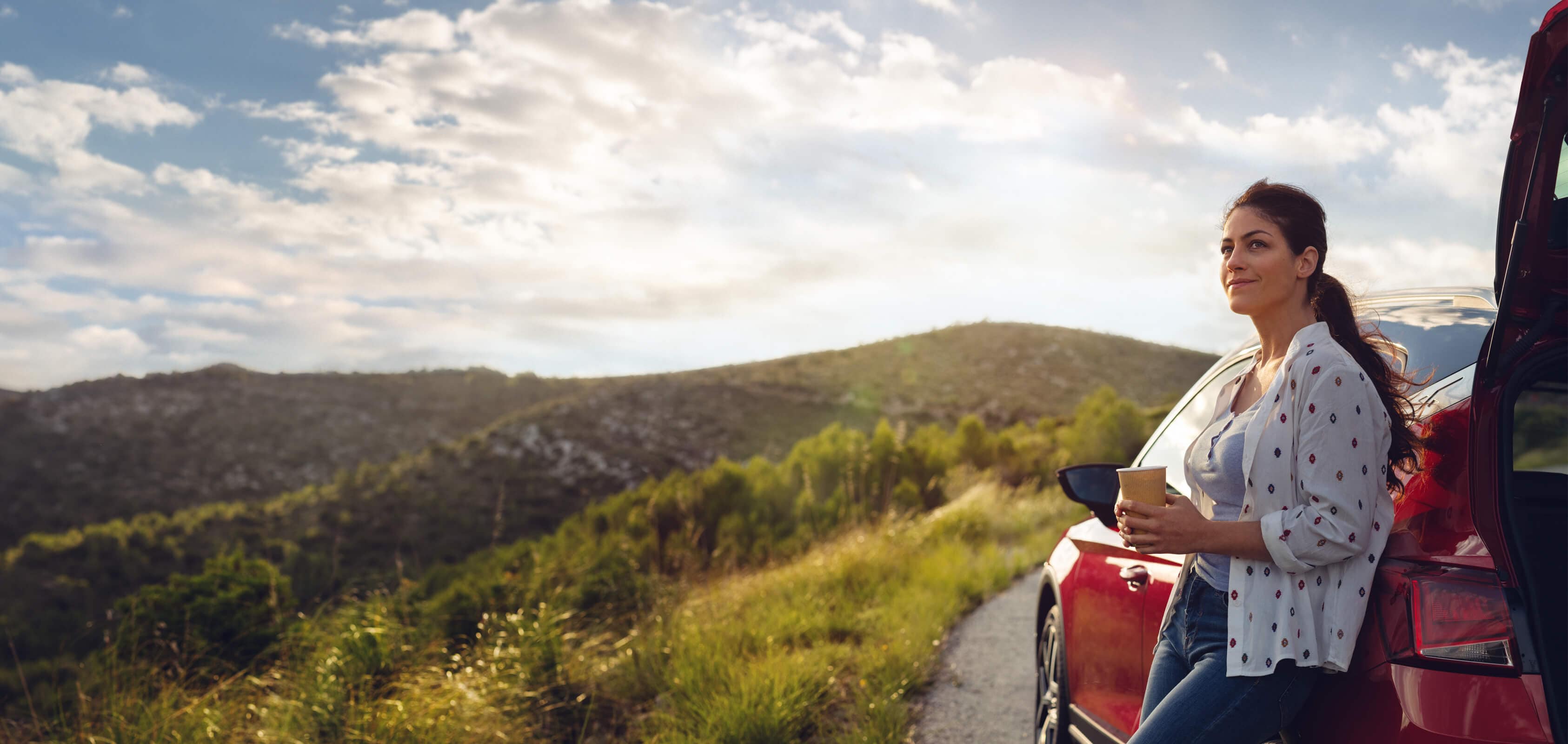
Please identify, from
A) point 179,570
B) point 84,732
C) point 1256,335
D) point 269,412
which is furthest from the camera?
point 269,412

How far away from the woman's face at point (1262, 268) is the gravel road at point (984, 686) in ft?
7.28

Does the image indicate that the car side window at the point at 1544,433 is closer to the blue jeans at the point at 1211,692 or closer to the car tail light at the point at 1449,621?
the car tail light at the point at 1449,621

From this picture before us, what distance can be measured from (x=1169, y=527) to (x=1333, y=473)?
0.30 m

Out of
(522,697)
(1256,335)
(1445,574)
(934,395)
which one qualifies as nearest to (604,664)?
(522,697)

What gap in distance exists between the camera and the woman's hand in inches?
67.9

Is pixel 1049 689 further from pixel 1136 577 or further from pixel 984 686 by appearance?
pixel 984 686

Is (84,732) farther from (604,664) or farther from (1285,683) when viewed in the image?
(1285,683)

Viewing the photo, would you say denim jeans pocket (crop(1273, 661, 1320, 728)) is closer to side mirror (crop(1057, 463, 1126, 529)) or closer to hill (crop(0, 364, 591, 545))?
side mirror (crop(1057, 463, 1126, 529))

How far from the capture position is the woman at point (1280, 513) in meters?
1.62

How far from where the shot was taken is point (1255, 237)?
1.95m

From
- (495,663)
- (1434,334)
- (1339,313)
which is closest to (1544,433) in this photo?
(1434,334)

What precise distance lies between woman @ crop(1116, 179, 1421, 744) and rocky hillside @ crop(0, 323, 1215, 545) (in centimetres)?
3264

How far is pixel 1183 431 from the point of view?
2791 mm

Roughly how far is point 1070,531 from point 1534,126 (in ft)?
6.90
